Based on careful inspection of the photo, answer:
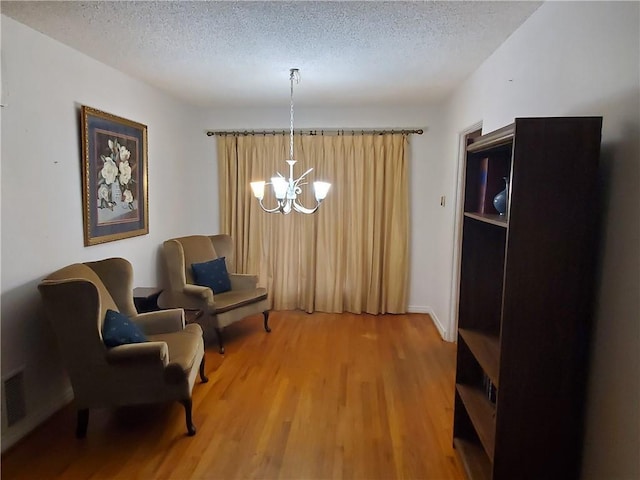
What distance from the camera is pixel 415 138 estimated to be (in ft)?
15.3

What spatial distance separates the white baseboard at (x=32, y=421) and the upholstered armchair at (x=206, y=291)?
1.22 metres

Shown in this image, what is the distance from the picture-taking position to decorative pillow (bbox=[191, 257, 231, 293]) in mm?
4066

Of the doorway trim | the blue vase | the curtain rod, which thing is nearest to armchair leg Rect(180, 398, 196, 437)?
the blue vase

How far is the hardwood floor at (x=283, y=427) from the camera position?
217cm

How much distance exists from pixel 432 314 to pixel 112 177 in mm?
3553

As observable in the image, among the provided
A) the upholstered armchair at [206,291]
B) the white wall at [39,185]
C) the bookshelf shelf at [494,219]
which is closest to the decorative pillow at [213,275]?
the upholstered armchair at [206,291]

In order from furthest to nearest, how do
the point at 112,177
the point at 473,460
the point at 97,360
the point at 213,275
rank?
the point at 213,275 < the point at 112,177 < the point at 97,360 < the point at 473,460

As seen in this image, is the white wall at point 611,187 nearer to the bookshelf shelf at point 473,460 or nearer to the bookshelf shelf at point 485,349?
the bookshelf shelf at point 485,349

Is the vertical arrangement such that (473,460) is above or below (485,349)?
below

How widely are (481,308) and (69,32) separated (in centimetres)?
291

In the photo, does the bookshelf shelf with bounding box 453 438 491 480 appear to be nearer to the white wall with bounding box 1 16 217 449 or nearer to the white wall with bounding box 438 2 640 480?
the white wall with bounding box 438 2 640 480

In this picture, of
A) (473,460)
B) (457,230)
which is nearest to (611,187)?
(473,460)

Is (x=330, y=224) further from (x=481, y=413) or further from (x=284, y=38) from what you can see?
(x=481, y=413)

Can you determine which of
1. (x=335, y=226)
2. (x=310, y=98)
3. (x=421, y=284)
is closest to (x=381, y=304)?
(x=421, y=284)
